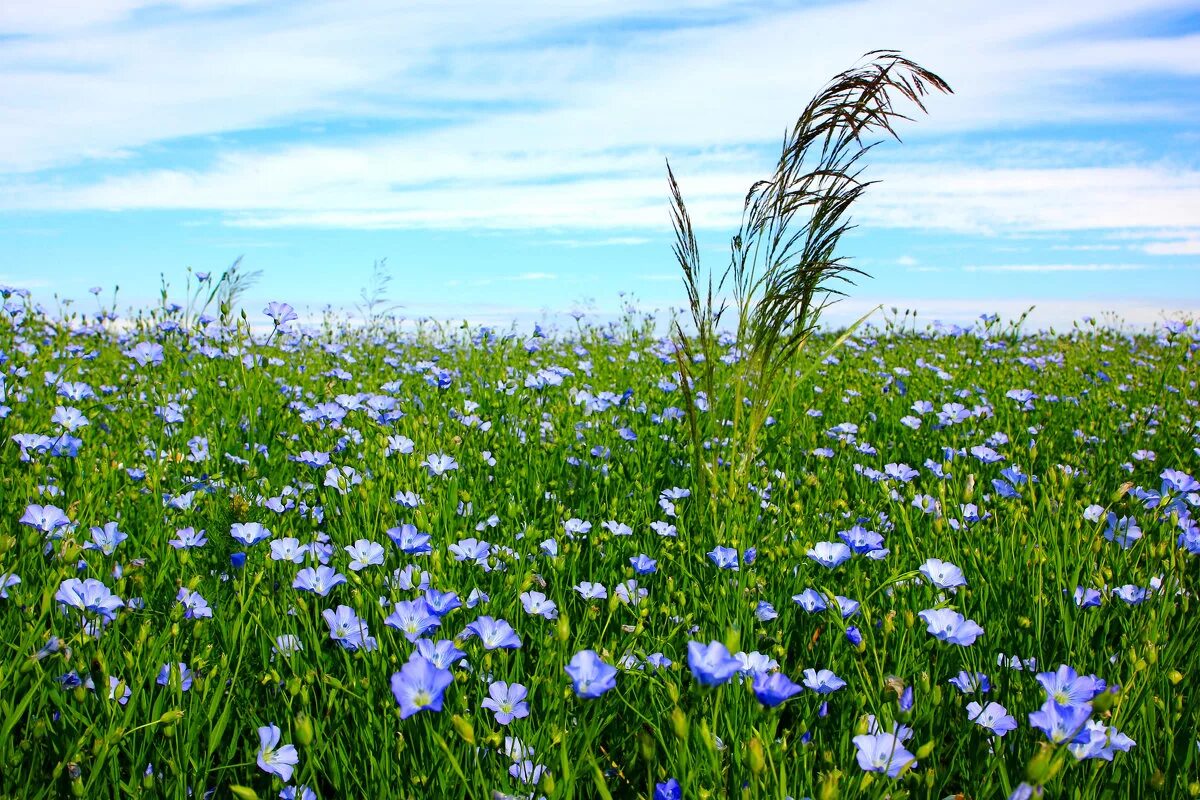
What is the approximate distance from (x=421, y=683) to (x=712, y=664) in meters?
0.47

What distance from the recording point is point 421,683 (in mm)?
1316

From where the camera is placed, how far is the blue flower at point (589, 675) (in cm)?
133

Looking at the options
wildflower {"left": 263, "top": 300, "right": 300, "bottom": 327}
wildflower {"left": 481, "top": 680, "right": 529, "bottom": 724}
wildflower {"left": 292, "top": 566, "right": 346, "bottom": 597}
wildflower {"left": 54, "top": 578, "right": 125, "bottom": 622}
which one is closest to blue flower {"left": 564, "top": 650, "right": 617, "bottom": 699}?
wildflower {"left": 481, "top": 680, "right": 529, "bottom": 724}

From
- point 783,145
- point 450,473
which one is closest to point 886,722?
point 450,473

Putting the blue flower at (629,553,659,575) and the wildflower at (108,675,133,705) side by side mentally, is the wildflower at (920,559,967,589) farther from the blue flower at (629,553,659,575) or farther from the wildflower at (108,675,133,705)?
the wildflower at (108,675,133,705)

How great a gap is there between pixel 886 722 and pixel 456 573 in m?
1.13

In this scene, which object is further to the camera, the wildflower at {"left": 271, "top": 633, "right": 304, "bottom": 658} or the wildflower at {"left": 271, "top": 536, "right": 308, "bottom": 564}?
the wildflower at {"left": 271, "top": 536, "right": 308, "bottom": 564}

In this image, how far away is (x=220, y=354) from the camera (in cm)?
481

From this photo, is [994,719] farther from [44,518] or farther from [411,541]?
[44,518]

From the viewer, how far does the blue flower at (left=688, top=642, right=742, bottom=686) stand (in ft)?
4.09

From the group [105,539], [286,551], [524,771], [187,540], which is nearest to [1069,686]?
[524,771]

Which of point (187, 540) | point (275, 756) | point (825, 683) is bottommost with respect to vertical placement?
point (275, 756)

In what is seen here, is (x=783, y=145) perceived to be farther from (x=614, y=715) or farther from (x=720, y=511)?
(x=614, y=715)

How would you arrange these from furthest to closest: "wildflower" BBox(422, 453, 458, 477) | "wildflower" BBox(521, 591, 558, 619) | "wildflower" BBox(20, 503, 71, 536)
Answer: "wildflower" BBox(422, 453, 458, 477) < "wildflower" BBox(20, 503, 71, 536) < "wildflower" BBox(521, 591, 558, 619)
